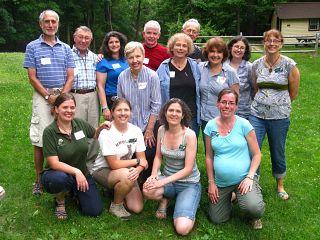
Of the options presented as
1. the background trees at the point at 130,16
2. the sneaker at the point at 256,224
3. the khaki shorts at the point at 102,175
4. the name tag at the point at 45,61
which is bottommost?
the sneaker at the point at 256,224

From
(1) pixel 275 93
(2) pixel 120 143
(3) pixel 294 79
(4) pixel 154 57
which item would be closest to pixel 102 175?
(2) pixel 120 143

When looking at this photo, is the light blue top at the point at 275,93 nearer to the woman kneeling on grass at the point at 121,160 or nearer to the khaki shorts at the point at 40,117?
the woman kneeling on grass at the point at 121,160

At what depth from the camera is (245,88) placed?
5.68 m

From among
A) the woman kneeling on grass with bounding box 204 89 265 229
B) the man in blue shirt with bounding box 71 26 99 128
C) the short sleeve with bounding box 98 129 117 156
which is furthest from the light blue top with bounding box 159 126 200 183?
the man in blue shirt with bounding box 71 26 99 128

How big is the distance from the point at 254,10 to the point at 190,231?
3373 centimetres

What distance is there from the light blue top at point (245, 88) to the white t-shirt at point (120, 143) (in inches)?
59.2

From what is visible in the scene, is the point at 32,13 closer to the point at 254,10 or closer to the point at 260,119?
the point at 254,10

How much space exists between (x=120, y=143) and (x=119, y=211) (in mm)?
829

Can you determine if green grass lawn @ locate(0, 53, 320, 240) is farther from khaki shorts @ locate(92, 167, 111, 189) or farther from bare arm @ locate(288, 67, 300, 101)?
bare arm @ locate(288, 67, 300, 101)

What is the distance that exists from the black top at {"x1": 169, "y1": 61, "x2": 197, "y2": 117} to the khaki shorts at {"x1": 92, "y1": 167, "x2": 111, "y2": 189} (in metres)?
1.33

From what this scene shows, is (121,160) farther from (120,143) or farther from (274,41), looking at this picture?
(274,41)

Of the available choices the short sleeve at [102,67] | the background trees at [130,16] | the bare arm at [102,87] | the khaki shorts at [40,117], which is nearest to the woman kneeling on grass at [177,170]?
the bare arm at [102,87]

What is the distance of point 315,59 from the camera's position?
1988 centimetres

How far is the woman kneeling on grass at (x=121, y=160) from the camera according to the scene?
4977 mm
